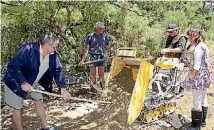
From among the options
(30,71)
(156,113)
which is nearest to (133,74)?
(156,113)

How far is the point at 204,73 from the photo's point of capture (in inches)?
221

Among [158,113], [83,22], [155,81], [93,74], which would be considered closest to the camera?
[158,113]

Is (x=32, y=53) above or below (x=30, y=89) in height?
above

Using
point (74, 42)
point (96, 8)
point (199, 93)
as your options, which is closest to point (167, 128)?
point (199, 93)

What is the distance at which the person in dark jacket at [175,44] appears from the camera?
640cm

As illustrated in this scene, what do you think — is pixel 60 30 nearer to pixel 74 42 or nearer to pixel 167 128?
pixel 74 42

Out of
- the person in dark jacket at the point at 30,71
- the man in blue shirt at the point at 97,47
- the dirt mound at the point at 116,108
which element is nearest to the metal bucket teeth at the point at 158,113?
the dirt mound at the point at 116,108

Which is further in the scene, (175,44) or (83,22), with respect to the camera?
(83,22)

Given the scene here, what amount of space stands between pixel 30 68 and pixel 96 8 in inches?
137

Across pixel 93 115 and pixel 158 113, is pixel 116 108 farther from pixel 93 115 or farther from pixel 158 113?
pixel 158 113

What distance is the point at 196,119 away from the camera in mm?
5691

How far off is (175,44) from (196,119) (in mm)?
1546

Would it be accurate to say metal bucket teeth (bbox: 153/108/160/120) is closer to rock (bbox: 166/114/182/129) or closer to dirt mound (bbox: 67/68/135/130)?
rock (bbox: 166/114/182/129)

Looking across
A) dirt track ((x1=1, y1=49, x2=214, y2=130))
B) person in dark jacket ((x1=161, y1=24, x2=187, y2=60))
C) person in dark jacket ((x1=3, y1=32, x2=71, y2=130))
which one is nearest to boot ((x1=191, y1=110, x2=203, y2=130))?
dirt track ((x1=1, y1=49, x2=214, y2=130))
